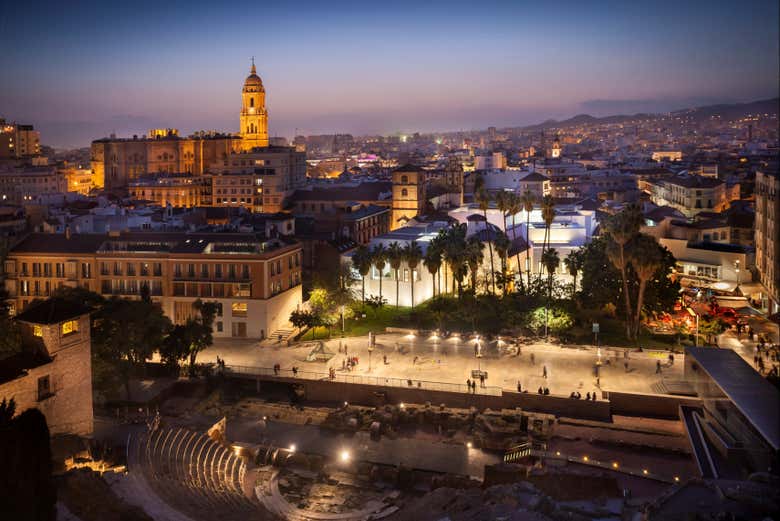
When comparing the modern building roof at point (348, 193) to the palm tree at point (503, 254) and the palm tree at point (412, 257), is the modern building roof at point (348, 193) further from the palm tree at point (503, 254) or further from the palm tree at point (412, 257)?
the palm tree at point (503, 254)

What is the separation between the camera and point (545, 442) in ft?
69.3

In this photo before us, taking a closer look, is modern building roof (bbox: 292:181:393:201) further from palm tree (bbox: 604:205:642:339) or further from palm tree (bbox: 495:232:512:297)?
palm tree (bbox: 604:205:642:339)

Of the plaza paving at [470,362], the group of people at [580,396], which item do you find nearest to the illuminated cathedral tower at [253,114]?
the plaza paving at [470,362]

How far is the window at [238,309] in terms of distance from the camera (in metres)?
31.6

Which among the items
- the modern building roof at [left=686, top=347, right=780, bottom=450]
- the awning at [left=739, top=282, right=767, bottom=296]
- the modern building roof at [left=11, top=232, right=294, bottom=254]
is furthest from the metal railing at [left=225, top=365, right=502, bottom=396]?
the awning at [left=739, top=282, right=767, bottom=296]

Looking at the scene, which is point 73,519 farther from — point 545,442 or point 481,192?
point 481,192

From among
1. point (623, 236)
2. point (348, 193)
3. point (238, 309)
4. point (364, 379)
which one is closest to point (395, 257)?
point (238, 309)

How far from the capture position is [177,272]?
105ft

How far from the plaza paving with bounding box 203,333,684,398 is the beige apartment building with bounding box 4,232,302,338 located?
174 cm

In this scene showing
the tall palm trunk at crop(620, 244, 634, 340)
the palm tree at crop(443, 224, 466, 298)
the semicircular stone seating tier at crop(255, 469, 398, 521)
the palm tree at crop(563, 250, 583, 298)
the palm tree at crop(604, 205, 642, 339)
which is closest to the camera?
the semicircular stone seating tier at crop(255, 469, 398, 521)

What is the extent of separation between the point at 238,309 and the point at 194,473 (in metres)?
13.0

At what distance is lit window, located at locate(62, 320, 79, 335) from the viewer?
2002 cm

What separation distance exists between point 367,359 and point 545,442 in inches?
363

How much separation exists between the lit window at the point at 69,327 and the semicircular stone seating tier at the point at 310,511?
22.6 ft
